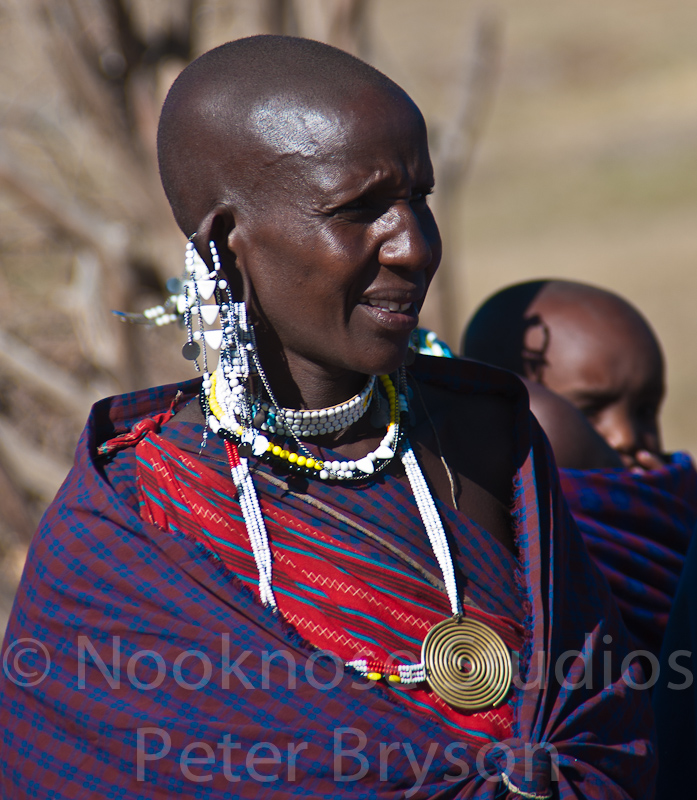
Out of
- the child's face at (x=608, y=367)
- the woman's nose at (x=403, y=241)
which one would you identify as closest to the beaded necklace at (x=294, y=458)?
the woman's nose at (x=403, y=241)

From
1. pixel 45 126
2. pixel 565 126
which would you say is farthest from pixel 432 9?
pixel 45 126

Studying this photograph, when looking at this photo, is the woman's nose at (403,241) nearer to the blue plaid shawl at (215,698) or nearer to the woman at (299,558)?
the woman at (299,558)

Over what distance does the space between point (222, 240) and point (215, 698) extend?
0.76 m

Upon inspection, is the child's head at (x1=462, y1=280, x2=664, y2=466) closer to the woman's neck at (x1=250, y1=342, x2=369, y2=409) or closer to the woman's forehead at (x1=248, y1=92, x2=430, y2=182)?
the woman's neck at (x1=250, y1=342, x2=369, y2=409)

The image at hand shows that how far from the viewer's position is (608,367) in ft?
9.08

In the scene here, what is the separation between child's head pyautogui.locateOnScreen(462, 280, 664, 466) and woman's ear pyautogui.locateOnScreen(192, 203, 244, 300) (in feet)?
3.66

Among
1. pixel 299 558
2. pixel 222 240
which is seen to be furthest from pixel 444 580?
pixel 222 240

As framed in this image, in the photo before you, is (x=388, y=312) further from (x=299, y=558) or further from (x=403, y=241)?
(x=299, y=558)

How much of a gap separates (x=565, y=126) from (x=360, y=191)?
24351mm

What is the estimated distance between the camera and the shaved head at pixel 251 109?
159cm

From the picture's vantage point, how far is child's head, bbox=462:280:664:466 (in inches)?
105

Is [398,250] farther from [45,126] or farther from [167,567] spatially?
[45,126]

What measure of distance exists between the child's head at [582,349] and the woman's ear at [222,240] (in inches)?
44.0

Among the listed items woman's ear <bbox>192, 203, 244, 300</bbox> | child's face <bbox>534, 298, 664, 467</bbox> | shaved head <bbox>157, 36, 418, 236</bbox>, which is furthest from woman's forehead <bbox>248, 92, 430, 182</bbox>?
child's face <bbox>534, 298, 664, 467</bbox>
